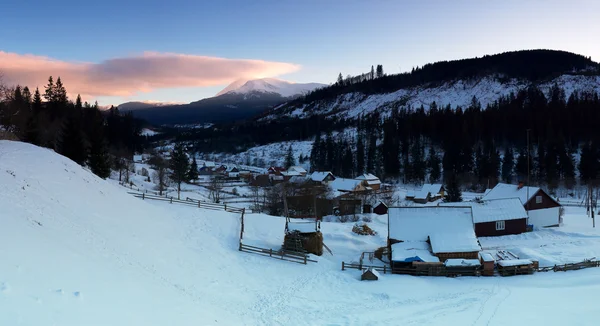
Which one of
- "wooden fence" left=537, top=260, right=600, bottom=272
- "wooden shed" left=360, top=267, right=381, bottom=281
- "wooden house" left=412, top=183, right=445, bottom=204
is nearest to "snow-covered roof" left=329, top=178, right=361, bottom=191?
"wooden house" left=412, top=183, right=445, bottom=204

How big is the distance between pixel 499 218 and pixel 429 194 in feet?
92.9

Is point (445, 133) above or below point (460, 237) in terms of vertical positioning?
above

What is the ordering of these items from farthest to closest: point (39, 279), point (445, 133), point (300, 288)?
point (445, 133) → point (300, 288) → point (39, 279)

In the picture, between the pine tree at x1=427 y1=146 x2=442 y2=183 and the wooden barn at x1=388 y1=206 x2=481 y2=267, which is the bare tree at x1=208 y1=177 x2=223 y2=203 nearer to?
the wooden barn at x1=388 y1=206 x2=481 y2=267

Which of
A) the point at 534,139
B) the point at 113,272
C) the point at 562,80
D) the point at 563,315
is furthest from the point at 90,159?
the point at 562,80

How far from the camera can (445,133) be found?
10219cm

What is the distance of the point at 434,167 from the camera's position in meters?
84.0

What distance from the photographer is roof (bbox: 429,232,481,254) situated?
2572 centimetres

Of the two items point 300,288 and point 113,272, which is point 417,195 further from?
point 113,272

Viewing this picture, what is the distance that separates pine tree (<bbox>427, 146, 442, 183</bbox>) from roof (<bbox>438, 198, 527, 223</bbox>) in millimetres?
44218

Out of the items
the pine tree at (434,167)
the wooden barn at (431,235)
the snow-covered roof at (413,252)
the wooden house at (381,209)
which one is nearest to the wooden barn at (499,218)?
the wooden barn at (431,235)

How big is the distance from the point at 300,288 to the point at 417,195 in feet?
159

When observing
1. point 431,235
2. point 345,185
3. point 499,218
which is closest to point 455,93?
point 345,185

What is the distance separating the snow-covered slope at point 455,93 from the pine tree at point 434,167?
7723 centimetres
